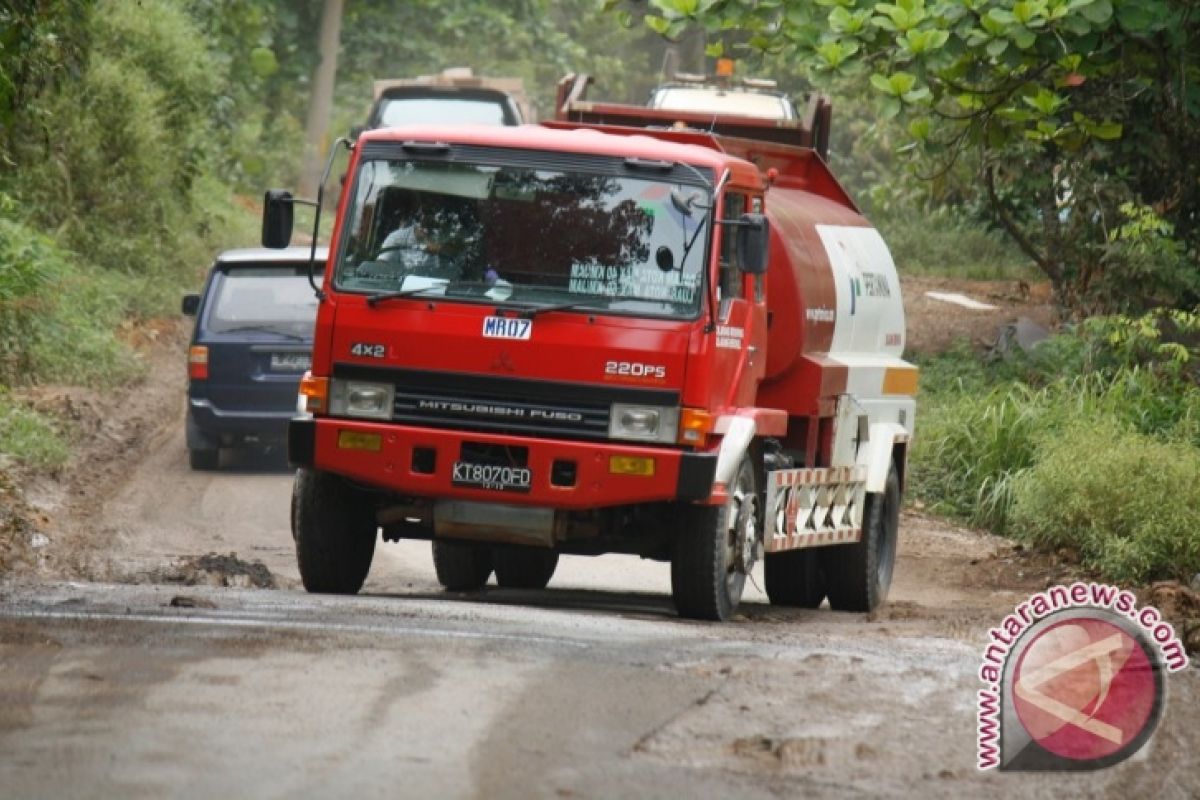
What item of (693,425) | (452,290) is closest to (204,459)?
(452,290)

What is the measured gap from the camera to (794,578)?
1391 centimetres

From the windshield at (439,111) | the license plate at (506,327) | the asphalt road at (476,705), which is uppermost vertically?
the windshield at (439,111)

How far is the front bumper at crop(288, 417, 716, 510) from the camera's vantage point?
34.8 ft

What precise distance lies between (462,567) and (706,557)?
2.90 meters

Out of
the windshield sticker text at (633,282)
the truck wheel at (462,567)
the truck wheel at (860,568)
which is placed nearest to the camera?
the windshield sticker text at (633,282)

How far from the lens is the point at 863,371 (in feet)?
44.1

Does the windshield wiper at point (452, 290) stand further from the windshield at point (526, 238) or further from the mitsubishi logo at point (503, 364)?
the mitsubishi logo at point (503, 364)

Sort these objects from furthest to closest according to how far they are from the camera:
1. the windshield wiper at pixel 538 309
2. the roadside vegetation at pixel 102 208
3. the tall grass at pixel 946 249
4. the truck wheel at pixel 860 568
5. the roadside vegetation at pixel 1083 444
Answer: the tall grass at pixel 946 249 → the roadside vegetation at pixel 102 208 → the roadside vegetation at pixel 1083 444 → the truck wheel at pixel 860 568 → the windshield wiper at pixel 538 309

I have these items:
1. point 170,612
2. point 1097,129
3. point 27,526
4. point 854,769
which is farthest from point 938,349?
point 854,769

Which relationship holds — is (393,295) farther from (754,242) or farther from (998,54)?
(998,54)

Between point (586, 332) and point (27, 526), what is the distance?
17.1ft

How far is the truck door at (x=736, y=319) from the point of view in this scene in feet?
36.1

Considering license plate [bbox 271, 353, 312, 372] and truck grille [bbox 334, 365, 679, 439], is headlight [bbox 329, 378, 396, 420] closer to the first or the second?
truck grille [bbox 334, 365, 679, 439]

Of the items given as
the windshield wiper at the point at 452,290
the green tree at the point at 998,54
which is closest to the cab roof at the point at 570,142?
the windshield wiper at the point at 452,290
